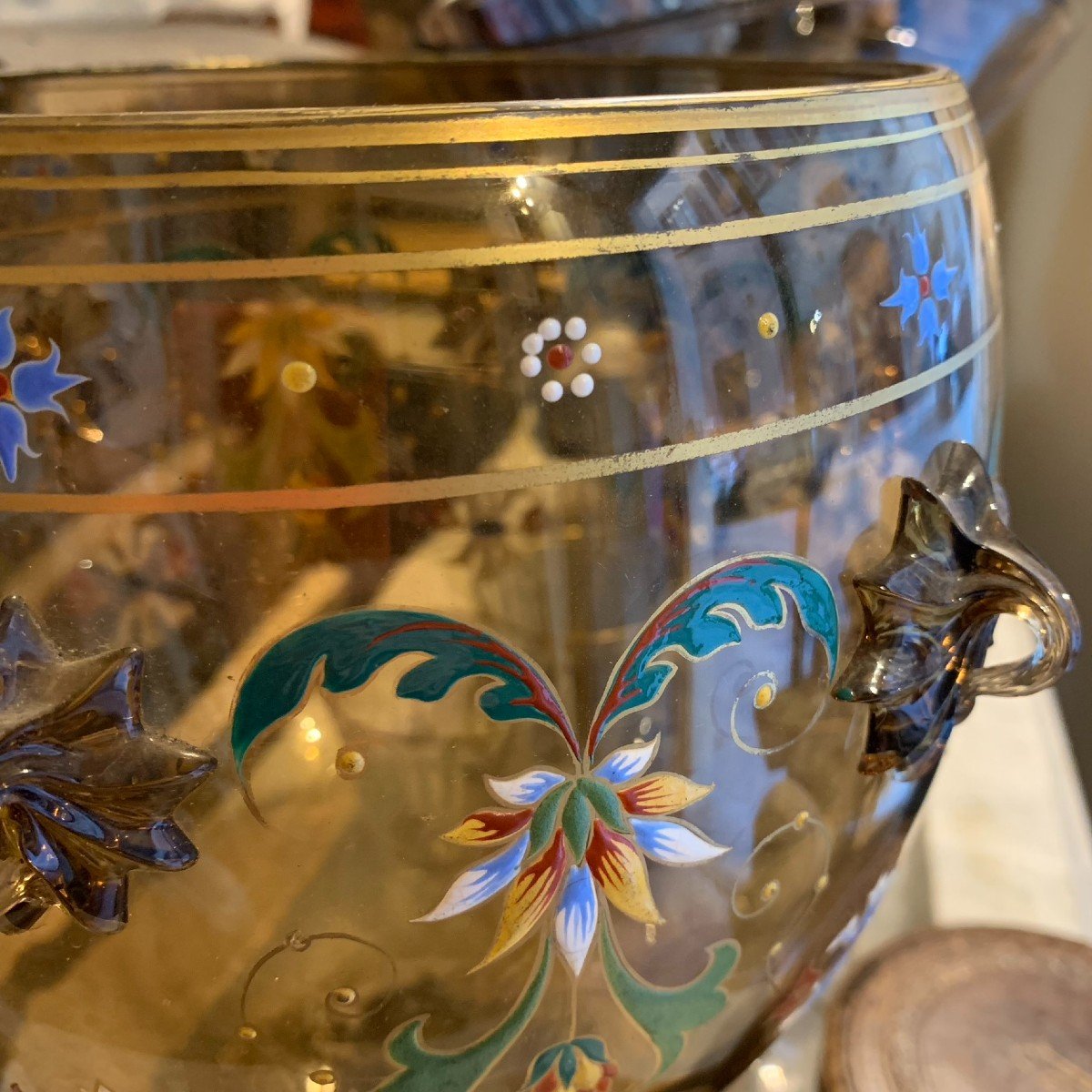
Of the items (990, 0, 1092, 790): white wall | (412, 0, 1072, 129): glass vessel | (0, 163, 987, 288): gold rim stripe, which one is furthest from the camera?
(990, 0, 1092, 790): white wall

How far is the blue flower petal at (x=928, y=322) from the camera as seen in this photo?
0.89 ft

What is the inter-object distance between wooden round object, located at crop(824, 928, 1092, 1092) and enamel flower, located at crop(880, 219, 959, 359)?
0.25 m

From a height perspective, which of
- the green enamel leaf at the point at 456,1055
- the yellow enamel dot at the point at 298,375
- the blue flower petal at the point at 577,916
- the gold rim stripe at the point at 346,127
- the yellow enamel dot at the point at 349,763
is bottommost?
the green enamel leaf at the point at 456,1055

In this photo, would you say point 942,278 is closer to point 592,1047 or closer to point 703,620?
point 703,620

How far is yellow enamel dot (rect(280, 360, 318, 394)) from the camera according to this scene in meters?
0.20

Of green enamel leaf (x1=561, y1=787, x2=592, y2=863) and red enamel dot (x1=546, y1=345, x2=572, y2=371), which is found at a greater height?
red enamel dot (x1=546, y1=345, x2=572, y2=371)

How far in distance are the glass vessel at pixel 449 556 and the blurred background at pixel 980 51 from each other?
276 mm

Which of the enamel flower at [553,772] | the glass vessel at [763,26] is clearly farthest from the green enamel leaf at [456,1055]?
the glass vessel at [763,26]

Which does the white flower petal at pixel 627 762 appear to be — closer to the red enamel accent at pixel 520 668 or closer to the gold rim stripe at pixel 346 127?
the red enamel accent at pixel 520 668

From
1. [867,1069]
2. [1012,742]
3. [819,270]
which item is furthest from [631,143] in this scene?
[1012,742]

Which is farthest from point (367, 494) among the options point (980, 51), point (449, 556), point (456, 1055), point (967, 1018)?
point (980, 51)

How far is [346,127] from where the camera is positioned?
0.21 m

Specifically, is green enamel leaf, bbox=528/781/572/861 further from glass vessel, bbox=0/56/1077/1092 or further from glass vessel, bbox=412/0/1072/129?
glass vessel, bbox=412/0/1072/129

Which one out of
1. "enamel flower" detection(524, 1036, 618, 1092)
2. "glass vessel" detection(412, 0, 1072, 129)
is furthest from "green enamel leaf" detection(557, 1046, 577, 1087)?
"glass vessel" detection(412, 0, 1072, 129)
